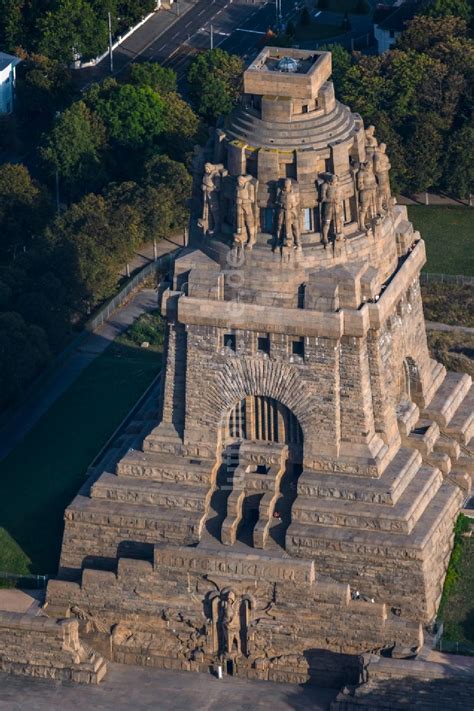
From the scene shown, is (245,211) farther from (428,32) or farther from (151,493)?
(428,32)

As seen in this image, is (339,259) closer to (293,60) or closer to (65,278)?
(293,60)

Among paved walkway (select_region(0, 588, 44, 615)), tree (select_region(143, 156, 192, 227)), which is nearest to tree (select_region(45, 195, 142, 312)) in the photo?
tree (select_region(143, 156, 192, 227))

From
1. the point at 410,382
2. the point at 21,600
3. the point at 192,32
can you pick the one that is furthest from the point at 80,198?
the point at 21,600

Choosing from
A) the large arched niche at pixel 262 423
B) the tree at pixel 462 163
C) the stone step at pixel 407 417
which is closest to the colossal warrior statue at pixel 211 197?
the large arched niche at pixel 262 423

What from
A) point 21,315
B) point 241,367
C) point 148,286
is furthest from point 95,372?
point 241,367

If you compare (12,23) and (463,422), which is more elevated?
(12,23)

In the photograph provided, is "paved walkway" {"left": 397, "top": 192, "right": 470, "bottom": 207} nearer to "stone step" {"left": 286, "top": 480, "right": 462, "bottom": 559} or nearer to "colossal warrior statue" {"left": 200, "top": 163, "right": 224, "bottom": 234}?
"colossal warrior statue" {"left": 200, "top": 163, "right": 224, "bottom": 234}
